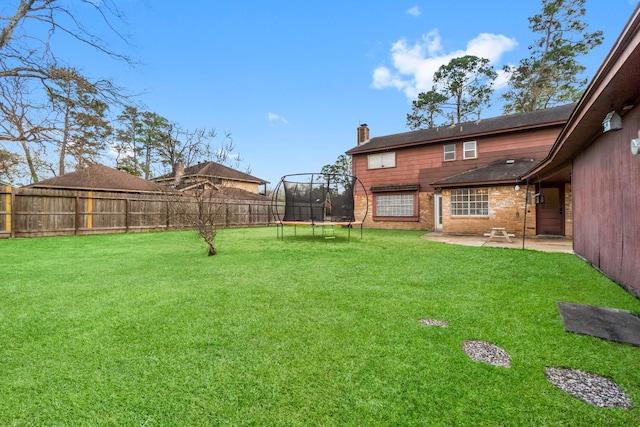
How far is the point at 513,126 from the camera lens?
1188 centimetres

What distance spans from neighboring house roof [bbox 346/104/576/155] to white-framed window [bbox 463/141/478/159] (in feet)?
1.23

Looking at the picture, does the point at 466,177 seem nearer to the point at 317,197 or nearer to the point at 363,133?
the point at 317,197

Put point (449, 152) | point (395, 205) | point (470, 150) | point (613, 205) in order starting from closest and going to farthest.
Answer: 1. point (613, 205)
2. point (470, 150)
3. point (449, 152)
4. point (395, 205)

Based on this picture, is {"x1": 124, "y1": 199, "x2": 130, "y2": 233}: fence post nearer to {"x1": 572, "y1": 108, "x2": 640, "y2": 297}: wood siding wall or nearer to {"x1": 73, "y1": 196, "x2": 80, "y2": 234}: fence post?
{"x1": 73, "y1": 196, "x2": 80, "y2": 234}: fence post

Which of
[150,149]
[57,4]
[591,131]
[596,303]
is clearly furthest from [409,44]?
[150,149]

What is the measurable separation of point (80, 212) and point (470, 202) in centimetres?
1538

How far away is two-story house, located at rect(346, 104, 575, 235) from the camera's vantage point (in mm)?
10453

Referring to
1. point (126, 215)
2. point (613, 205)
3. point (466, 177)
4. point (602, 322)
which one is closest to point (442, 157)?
point (466, 177)

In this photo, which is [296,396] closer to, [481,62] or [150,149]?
[481,62]

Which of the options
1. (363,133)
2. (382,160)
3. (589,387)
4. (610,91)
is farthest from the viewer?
(363,133)

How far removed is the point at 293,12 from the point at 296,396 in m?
14.6

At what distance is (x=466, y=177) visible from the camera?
11.5 metres

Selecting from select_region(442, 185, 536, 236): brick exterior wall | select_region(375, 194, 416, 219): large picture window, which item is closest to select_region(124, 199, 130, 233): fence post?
select_region(375, 194, 416, 219): large picture window

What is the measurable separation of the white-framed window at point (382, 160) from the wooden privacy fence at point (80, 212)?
8423 mm
